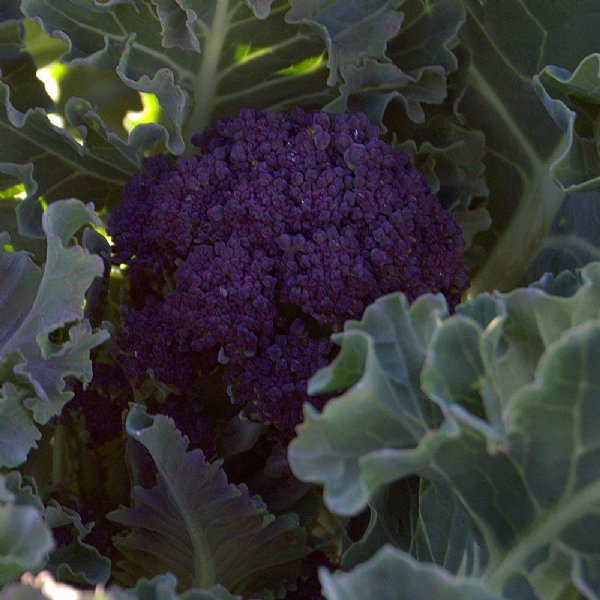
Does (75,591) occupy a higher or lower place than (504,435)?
lower

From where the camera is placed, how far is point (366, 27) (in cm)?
119

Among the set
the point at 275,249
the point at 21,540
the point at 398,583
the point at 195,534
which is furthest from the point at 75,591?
the point at 275,249

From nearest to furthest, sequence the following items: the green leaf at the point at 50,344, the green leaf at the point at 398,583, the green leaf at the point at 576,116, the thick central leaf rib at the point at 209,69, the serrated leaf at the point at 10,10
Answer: the green leaf at the point at 398,583 < the green leaf at the point at 50,344 < the green leaf at the point at 576,116 < the thick central leaf rib at the point at 209,69 < the serrated leaf at the point at 10,10

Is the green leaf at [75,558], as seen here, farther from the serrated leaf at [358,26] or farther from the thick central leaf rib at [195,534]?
the serrated leaf at [358,26]

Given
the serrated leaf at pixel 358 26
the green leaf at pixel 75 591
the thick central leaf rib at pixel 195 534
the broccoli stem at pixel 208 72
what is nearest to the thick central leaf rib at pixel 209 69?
the broccoli stem at pixel 208 72

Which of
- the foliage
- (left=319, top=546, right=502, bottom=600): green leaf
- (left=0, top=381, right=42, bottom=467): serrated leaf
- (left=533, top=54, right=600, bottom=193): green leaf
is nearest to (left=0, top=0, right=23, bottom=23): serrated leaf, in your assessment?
the foliage

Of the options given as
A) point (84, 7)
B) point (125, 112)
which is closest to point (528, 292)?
point (84, 7)

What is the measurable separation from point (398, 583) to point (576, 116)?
2.14ft

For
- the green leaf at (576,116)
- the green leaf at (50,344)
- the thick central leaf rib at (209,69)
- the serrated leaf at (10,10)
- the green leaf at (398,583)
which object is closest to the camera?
the green leaf at (398,583)

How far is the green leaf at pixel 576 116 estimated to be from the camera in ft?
3.43

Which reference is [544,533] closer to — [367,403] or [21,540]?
[367,403]

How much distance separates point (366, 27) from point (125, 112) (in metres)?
0.39

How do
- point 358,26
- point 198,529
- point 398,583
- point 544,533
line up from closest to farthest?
point 398,583
point 544,533
point 198,529
point 358,26

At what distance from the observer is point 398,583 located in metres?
0.68
